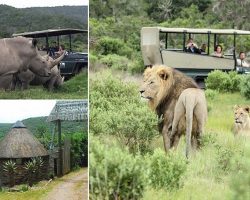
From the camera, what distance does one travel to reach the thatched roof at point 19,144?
7.27 meters

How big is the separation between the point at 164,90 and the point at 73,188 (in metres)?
1.10

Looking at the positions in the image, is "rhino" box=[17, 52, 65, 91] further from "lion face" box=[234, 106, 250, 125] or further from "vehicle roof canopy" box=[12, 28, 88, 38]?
"lion face" box=[234, 106, 250, 125]

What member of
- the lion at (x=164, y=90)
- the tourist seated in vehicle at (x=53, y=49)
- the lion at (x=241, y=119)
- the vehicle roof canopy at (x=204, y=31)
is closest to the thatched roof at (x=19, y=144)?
the tourist seated in vehicle at (x=53, y=49)

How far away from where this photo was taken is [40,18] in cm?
729

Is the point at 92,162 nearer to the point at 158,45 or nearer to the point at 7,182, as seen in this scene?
the point at 7,182

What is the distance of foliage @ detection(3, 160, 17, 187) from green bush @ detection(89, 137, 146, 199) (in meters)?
0.64

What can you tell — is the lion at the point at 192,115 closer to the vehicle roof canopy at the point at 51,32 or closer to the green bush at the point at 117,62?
the green bush at the point at 117,62

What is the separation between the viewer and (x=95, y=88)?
745 cm

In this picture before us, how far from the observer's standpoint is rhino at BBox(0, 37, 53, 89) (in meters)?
7.41

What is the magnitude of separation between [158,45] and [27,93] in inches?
44.4

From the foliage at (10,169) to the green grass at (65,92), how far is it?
1.65ft

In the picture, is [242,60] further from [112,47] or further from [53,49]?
[53,49]

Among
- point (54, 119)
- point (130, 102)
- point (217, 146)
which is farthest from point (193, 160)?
point (54, 119)

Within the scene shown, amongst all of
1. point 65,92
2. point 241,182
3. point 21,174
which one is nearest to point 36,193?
point 21,174
